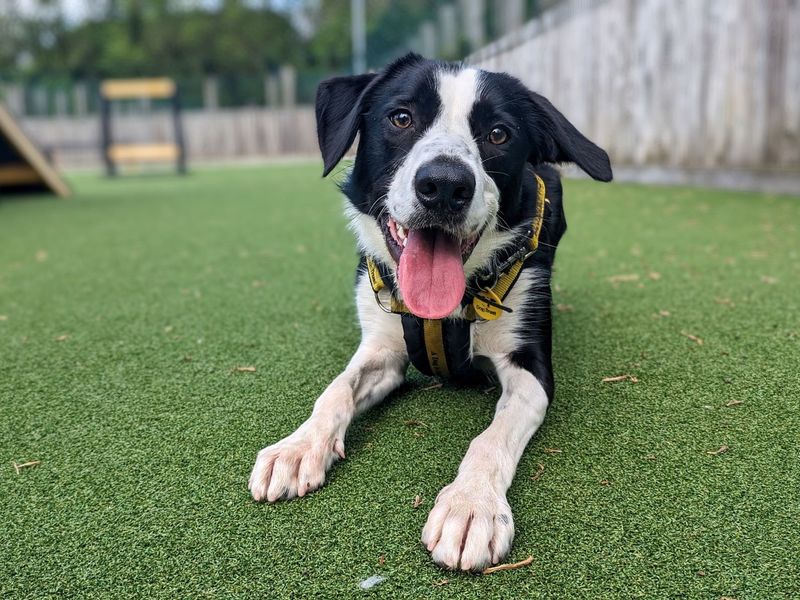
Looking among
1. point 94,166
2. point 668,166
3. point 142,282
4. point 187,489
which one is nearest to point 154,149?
point 94,166

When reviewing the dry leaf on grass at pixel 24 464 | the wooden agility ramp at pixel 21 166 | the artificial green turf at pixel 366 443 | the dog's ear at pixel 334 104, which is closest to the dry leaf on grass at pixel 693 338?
the artificial green turf at pixel 366 443

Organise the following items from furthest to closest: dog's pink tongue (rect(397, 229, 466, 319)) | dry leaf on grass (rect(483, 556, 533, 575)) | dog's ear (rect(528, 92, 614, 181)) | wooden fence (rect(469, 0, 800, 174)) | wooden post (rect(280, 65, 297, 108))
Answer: wooden post (rect(280, 65, 297, 108))
wooden fence (rect(469, 0, 800, 174))
dog's ear (rect(528, 92, 614, 181))
dog's pink tongue (rect(397, 229, 466, 319))
dry leaf on grass (rect(483, 556, 533, 575))

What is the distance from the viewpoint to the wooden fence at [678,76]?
5977mm

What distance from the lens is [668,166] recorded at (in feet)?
24.8

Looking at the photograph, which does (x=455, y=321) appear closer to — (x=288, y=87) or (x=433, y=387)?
(x=433, y=387)

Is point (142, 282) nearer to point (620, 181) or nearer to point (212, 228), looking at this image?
point (212, 228)

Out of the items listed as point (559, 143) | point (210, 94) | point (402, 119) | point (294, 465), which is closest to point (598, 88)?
point (559, 143)

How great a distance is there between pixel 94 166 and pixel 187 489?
76.7 ft

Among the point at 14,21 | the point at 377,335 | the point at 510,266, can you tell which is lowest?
the point at 377,335

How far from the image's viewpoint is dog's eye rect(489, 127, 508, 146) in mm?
2109

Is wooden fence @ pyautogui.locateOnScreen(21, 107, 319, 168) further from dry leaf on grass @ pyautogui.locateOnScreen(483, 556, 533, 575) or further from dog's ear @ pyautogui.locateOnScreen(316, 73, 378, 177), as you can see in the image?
dry leaf on grass @ pyautogui.locateOnScreen(483, 556, 533, 575)

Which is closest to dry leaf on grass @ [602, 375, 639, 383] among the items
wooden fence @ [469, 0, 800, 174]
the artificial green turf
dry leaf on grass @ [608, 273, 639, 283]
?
the artificial green turf

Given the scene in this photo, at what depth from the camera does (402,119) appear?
212cm

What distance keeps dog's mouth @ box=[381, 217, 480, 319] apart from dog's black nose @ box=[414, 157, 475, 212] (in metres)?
0.12
